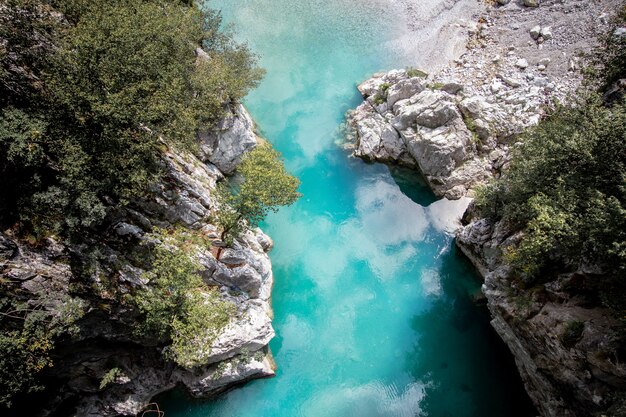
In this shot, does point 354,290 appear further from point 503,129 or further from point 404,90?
point 503,129

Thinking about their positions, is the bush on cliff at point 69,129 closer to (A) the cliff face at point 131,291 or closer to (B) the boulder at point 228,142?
(A) the cliff face at point 131,291

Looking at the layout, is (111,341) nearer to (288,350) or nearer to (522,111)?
(288,350)

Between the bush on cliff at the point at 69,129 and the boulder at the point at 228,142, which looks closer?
the bush on cliff at the point at 69,129

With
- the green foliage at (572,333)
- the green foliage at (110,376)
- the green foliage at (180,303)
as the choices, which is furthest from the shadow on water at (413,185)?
the green foliage at (110,376)

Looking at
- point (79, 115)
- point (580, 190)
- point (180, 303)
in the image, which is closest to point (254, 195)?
point (180, 303)

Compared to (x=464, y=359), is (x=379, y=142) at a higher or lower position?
higher

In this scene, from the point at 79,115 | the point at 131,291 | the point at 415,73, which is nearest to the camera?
the point at 79,115
